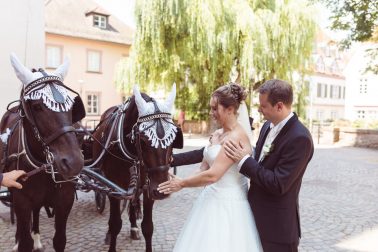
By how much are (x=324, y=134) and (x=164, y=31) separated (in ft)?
35.8

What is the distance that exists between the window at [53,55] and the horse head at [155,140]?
2584cm

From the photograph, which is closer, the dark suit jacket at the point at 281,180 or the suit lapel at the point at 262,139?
the dark suit jacket at the point at 281,180

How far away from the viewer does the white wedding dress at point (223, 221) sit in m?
3.01

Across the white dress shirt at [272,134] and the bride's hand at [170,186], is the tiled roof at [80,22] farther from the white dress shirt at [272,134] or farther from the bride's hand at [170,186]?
the white dress shirt at [272,134]

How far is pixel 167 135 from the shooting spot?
354 cm

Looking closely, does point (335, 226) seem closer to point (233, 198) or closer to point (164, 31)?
point (233, 198)

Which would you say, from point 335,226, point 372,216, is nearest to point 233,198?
point 335,226

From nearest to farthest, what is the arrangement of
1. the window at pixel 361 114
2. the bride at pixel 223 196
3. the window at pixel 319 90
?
1. the bride at pixel 223 196
2. the window at pixel 361 114
3. the window at pixel 319 90

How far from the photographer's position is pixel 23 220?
3.52 m

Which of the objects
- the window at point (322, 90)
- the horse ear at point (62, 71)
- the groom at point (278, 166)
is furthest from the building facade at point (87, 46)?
the groom at point (278, 166)

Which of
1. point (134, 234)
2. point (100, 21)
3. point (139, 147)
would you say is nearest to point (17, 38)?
point (134, 234)

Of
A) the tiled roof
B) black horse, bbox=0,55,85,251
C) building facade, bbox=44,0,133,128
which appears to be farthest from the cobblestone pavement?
the tiled roof

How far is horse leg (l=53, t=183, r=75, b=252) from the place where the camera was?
3.63 meters

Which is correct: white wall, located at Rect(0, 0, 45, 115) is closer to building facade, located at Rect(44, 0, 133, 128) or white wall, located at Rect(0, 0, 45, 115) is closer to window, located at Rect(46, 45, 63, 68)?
building facade, located at Rect(44, 0, 133, 128)
